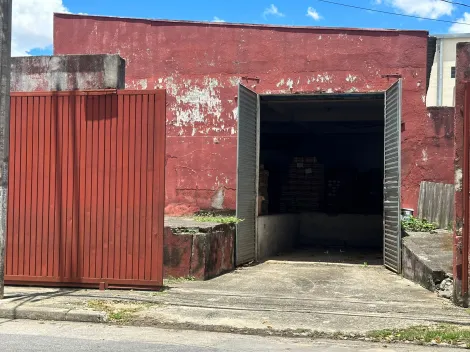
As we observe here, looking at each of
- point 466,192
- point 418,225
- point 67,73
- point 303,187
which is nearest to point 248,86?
point 418,225

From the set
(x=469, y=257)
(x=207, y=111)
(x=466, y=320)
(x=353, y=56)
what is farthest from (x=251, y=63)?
(x=466, y=320)

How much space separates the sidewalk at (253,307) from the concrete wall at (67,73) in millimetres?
3404

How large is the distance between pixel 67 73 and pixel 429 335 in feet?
22.5

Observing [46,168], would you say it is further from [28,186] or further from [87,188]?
[87,188]

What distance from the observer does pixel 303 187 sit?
788 inches

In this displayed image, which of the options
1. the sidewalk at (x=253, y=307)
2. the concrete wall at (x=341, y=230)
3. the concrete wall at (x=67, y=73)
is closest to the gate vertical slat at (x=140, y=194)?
the sidewalk at (x=253, y=307)

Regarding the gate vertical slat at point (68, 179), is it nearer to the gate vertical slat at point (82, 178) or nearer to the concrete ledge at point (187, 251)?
the gate vertical slat at point (82, 178)

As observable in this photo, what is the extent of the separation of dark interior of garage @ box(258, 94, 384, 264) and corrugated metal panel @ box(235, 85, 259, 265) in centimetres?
448

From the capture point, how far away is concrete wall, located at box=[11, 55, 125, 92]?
8.63 metres

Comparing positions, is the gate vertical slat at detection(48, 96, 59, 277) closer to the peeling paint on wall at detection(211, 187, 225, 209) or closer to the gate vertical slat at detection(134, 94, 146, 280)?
the gate vertical slat at detection(134, 94, 146, 280)

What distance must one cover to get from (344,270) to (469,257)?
513 cm

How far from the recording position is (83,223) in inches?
324

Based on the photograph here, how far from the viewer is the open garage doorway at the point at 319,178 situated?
39.9 feet

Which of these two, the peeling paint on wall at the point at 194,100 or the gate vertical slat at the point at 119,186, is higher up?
the peeling paint on wall at the point at 194,100
